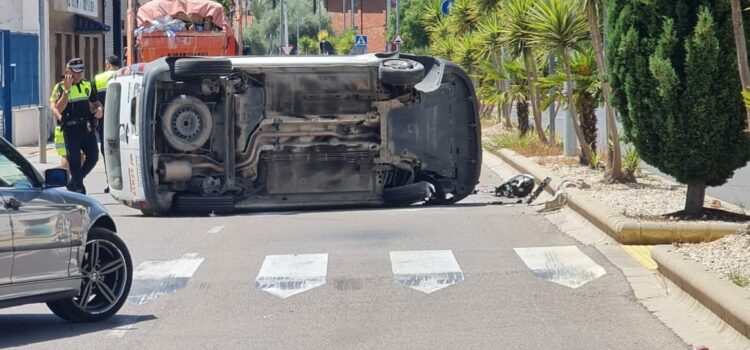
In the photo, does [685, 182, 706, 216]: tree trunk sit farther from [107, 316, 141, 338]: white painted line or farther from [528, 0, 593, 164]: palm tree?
[107, 316, 141, 338]: white painted line

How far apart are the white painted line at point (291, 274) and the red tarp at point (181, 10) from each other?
60.3 feet

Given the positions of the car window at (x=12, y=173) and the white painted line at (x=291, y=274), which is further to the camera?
the white painted line at (x=291, y=274)

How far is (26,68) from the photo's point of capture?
33.3 meters

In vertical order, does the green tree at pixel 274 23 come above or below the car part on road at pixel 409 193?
above

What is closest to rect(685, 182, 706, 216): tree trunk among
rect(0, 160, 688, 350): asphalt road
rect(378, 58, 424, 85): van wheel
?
rect(0, 160, 688, 350): asphalt road

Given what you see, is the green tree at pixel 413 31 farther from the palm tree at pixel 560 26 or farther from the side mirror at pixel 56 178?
the side mirror at pixel 56 178

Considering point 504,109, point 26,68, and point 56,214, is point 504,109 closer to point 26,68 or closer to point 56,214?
point 26,68

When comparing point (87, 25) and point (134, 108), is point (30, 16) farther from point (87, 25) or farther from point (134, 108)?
point (134, 108)

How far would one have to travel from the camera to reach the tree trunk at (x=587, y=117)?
70.0ft

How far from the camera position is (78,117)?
63.6 ft

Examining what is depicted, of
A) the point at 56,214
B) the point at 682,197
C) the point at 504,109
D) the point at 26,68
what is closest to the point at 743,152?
the point at 682,197

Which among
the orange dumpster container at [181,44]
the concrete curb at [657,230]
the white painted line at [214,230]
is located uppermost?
the orange dumpster container at [181,44]

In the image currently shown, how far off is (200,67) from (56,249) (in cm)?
723

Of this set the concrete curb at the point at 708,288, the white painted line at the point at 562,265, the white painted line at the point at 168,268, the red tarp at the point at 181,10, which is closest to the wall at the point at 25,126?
the red tarp at the point at 181,10
